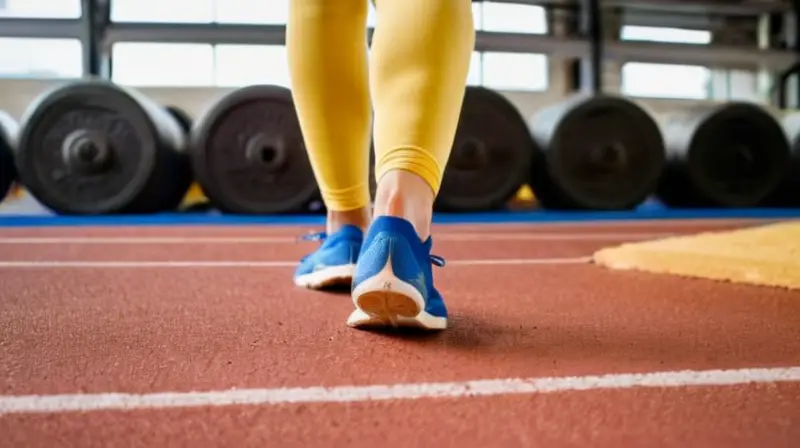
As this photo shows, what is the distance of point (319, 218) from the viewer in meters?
2.51

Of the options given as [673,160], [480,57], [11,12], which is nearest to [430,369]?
[673,160]

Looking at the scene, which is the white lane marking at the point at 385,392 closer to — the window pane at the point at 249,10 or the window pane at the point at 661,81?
the window pane at the point at 249,10

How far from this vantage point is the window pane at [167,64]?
476 centimetres

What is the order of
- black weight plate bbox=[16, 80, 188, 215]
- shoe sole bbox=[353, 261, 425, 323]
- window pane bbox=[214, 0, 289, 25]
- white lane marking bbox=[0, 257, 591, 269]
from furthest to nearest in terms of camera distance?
window pane bbox=[214, 0, 289, 25], black weight plate bbox=[16, 80, 188, 215], white lane marking bbox=[0, 257, 591, 269], shoe sole bbox=[353, 261, 425, 323]

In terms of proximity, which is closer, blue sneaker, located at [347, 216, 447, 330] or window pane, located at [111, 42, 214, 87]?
blue sneaker, located at [347, 216, 447, 330]

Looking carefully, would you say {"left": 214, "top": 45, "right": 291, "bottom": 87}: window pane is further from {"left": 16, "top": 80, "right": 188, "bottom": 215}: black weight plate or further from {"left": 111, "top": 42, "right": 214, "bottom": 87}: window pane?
{"left": 16, "top": 80, "right": 188, "bottom": 215}: black weight plate

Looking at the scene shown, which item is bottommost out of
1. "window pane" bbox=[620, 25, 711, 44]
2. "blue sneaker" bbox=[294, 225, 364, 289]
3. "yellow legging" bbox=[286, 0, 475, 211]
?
"blue sneaker" bbox=[294, 225, 364, 289]

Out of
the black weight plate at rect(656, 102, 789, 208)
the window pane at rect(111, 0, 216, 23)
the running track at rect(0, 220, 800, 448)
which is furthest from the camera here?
the window pane at rect(111, 0, 216, 23)

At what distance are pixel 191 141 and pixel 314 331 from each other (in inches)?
81.3

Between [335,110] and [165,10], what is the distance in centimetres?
450

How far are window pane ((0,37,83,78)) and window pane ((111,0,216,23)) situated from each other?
15.6 inches

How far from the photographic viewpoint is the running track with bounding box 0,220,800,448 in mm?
436

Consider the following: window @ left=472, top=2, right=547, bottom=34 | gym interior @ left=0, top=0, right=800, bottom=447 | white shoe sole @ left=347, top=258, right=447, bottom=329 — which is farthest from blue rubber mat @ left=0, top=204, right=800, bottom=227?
window @ left=472, top=2, right=547, bottom=34

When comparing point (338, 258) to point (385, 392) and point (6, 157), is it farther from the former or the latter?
point (6, 157)
